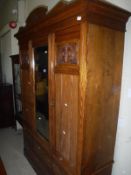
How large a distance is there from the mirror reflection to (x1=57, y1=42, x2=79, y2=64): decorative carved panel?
321mm

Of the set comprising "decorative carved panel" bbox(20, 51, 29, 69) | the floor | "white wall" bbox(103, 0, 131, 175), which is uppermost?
"decorative carved panel" bbox(20, 51, 29, 69)

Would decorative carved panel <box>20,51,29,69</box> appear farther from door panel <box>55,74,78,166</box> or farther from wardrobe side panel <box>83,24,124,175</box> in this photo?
wardrobe side panel <box>83,24,124,175</box>

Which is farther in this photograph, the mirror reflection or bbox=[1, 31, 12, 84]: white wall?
bbox=[1, 31, 12, 84]: white wall

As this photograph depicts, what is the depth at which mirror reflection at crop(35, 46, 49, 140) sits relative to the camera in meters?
1.70

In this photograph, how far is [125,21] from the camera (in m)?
1.29

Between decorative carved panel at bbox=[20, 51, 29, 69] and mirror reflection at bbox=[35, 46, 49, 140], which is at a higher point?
decorative carved panel at bbox=[20, 51, 29, 69]

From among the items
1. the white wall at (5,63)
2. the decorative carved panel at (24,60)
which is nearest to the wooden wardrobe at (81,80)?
the decorative carved panel at (24,60)

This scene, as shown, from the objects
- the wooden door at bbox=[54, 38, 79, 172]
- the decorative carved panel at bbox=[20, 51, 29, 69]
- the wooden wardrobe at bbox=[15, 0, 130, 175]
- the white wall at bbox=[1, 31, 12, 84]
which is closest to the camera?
the wooden wardrobe at bbox=[15, 0, 130, 175]

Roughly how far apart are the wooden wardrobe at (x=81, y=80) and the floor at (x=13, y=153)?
70cm

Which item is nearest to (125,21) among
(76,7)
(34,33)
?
(76,7)

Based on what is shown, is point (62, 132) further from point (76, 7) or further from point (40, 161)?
point (76, 7)

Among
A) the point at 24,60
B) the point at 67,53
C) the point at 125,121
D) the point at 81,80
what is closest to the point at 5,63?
the point at 24,60

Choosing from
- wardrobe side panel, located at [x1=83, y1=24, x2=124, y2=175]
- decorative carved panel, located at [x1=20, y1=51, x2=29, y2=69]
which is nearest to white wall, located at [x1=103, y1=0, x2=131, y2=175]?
wardrobe side panel, located at [x1=83, y1=24, x2=124, y2=175]

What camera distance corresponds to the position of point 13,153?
2596 mm
